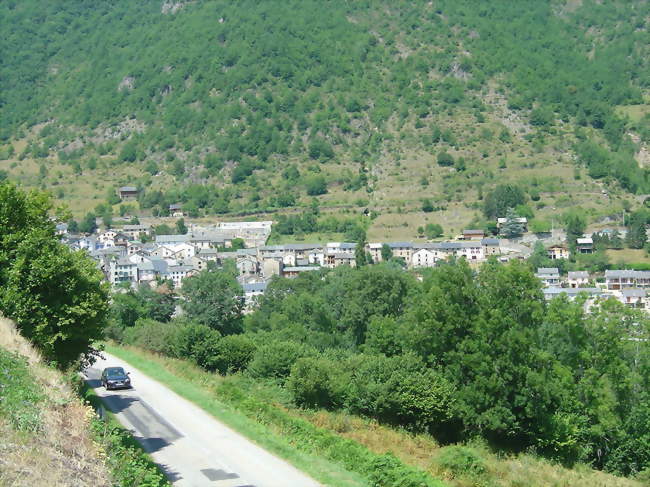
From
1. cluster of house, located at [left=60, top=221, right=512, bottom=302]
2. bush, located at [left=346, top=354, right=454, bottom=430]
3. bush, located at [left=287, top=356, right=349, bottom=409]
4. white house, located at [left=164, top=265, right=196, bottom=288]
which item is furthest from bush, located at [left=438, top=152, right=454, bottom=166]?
bush, located at [left=287, top=356, right=349, bottom=409]

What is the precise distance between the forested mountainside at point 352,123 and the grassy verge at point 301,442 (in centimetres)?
9652

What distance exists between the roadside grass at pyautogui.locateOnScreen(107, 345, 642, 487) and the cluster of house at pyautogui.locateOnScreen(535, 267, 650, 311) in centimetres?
5652

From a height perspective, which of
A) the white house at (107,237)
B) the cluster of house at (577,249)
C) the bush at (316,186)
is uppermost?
the bush at (316,186)

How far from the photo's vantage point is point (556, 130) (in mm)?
157000

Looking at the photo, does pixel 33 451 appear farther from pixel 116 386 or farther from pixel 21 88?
pixel 21 88

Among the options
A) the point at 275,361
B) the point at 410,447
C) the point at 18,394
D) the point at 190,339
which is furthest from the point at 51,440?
the point at 190,339

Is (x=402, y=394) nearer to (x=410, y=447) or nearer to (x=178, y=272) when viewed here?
(x=410, y=447)

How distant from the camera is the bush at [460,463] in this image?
63.4 ft

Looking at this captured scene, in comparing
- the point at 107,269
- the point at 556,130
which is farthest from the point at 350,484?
the point at 556,130

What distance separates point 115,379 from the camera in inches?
969

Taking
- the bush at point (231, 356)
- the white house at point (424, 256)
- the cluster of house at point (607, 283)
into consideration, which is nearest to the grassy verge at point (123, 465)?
the bush at point (231, 356)

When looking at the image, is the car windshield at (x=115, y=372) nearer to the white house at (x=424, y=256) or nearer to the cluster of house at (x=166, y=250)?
the cluster of house at (x=166, y=250)

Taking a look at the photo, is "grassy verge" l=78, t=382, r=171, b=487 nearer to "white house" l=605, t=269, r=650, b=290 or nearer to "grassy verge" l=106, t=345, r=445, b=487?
"grassy verge" l=106, t=345, r=445, b=487

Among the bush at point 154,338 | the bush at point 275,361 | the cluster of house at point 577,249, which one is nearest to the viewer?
the bush at point 275,361
